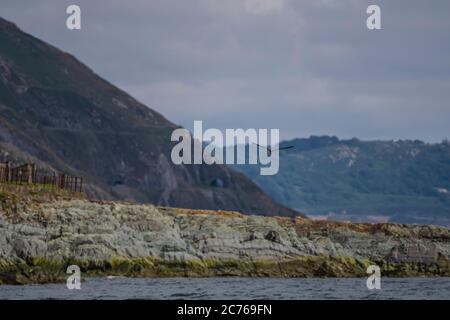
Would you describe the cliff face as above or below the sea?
above

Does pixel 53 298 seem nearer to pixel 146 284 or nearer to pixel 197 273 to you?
pixel 146 284

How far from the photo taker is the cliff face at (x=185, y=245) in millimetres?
85875

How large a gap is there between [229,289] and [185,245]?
13367mm

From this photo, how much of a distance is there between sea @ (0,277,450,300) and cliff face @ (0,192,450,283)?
3.10 metres

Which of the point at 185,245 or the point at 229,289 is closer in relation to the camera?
the point at 229,289

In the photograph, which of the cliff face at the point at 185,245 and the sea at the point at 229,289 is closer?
the sea at the point at 229,289

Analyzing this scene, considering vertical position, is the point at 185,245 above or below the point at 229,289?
above

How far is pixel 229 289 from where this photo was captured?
7781 centimetres

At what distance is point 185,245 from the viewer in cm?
9069

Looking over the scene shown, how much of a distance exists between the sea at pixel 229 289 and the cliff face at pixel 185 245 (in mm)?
3099

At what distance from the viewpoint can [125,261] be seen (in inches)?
3423

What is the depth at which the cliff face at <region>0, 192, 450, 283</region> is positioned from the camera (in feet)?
282

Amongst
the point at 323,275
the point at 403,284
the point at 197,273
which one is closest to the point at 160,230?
the point at 197,273
